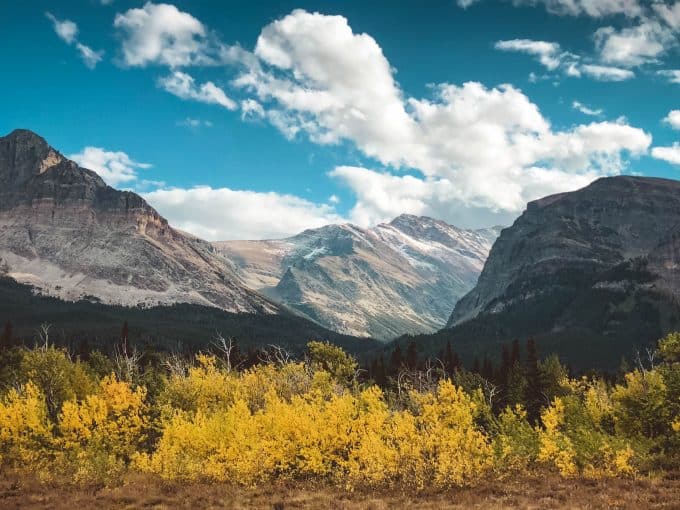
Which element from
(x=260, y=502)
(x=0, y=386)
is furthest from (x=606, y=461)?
(x=0, y=386)

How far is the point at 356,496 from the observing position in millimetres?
38500

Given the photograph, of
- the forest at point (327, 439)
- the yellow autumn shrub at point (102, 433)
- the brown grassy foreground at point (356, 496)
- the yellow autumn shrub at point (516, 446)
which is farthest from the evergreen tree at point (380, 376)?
the brown grassy foreground at point (356, 496)

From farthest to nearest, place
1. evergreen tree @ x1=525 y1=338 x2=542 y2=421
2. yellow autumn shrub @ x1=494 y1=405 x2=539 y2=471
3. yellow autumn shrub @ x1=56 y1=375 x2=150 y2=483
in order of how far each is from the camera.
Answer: evergreen tree @ x1=525 y1=338 x2=542 y2=421 < yellow autumn shrub @ x1=56 y1=375 x2=150 y2=483 < yellow autumn shrub @ x1=494 y1=405 x2=539 y2=471

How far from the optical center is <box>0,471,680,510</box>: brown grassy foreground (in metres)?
33.8

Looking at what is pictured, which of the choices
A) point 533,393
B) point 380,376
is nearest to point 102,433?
point 533,393

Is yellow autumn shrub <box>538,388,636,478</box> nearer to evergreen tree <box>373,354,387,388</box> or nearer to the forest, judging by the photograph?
the forest

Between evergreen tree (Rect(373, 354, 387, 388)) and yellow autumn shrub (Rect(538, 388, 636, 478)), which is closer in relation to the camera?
yellow autumn shrub (Rect(538, 388, 636, 478))

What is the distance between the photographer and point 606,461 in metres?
40.8

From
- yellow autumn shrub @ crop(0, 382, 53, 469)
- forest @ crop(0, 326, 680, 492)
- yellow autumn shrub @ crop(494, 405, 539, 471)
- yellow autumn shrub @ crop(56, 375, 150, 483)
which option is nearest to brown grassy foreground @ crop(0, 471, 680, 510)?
forest @ crop(0, 326, 680, 492)

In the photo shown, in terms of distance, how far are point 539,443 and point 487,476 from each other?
334 inches

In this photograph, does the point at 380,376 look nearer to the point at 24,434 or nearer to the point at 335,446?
the point at 335,446

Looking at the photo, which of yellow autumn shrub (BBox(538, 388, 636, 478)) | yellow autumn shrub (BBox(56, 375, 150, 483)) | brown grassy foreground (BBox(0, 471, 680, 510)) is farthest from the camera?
yellow autumn shrub (BBox(56, 375, 150, 483))

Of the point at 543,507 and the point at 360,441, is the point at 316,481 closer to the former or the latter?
the point at 360,441

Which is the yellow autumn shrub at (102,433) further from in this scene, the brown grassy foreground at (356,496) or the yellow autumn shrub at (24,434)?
the brown grassy foreground at (356,496)
